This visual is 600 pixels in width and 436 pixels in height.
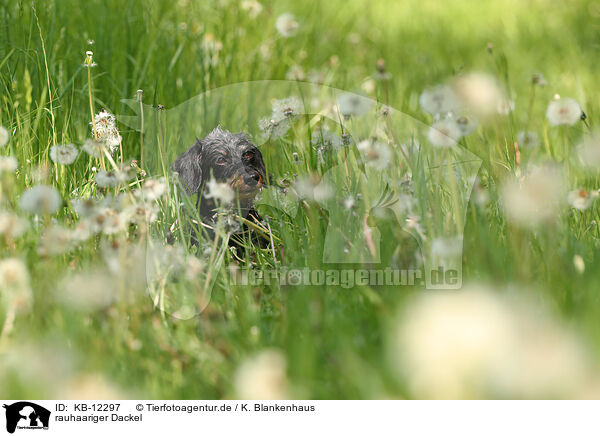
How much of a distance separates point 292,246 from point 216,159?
52 centimetres

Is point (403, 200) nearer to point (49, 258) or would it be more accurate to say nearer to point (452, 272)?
point (452, 272)

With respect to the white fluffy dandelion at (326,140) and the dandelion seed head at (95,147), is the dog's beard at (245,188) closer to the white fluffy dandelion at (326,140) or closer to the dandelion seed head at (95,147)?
the white fluffy dandelion at (326,140)

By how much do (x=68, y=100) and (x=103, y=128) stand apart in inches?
28.1

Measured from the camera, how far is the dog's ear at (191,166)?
256cm

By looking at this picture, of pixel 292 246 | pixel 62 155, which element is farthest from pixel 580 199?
pixel 62 155

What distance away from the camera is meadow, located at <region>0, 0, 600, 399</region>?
136 cm

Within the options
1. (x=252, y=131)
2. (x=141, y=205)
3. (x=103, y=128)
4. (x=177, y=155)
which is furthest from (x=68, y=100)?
(x=141, y=205)

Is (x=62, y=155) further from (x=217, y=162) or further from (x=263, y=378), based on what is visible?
(x=263, y=378)

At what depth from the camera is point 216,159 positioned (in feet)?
8.42

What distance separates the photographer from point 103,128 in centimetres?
257

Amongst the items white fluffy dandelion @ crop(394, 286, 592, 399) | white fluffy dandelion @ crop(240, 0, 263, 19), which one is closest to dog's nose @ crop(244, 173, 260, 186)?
white fluffy dandelion @ crop(394, 286, 592, 399)
